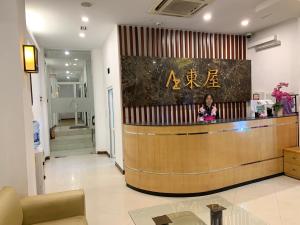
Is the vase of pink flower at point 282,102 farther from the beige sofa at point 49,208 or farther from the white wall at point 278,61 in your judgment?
the beige sofa at point 49,208

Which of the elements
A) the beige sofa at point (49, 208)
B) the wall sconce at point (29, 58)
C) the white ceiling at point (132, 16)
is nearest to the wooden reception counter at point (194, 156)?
the beige sofa at point (49, 208)

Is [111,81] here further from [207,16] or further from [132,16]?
Answer: [207,16]

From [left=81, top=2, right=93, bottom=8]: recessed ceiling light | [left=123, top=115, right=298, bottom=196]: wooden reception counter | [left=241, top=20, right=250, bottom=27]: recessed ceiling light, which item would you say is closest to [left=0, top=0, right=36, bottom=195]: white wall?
[left=81, top=2, right=93, bottom=8]: recessed ceiling light

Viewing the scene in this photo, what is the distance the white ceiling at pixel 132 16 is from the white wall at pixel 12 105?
5.22ft

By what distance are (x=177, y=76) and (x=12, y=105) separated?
12.6 ft

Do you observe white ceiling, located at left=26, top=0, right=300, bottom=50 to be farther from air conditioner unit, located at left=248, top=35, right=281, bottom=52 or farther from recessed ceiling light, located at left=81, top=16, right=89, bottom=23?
air conditioner unit, located at left=248, top=35, right=281, bottom=52

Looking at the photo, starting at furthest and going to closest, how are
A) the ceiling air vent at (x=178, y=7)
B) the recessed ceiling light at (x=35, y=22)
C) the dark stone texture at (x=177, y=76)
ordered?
the dark stone texture at (x=177, y=76) < the recessed ceiling light at (x=35, y=22) < the ceiling air vent at (x=178, y=7)

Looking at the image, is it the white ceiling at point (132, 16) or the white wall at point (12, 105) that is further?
the white ceiling at point (132, 16)

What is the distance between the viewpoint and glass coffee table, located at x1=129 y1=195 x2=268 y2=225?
2473 mm

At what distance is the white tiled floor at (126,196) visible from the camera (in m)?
3.41

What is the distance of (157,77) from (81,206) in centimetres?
358

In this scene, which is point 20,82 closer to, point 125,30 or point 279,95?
point 125,30

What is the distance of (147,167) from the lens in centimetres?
423

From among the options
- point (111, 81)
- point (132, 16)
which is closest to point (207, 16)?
point (132, 16)
